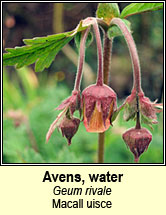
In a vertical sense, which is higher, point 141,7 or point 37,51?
point 141,7

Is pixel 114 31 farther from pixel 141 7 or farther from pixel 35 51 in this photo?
pixel 35 51

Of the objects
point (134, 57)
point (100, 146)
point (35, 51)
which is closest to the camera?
point (134, 57)

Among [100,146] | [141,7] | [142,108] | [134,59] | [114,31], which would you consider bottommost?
[100,146]

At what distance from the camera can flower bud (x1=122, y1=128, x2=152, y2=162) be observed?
1.01m

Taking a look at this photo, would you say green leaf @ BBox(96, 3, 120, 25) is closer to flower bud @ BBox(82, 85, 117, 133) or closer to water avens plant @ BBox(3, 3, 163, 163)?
water avens plant @ BBox(3, 3, 163, 163)

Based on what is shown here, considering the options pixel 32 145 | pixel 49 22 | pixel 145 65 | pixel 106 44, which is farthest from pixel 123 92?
pixel 106 44

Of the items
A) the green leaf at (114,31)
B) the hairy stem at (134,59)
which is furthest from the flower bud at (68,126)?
the green leaf at (114,31)

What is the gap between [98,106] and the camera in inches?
38.1

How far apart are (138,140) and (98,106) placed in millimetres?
177

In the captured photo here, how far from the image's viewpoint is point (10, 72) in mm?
3984

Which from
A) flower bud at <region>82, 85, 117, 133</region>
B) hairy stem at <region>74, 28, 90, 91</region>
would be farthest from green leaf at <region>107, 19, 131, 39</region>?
flower bud at <region>82, 85, 117, 133</region>

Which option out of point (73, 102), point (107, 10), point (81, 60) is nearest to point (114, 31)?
point (107, 10)

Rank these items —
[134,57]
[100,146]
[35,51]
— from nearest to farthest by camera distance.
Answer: [134,57] → [35,51] → [100,146]

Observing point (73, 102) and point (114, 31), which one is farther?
point (114, 31)
